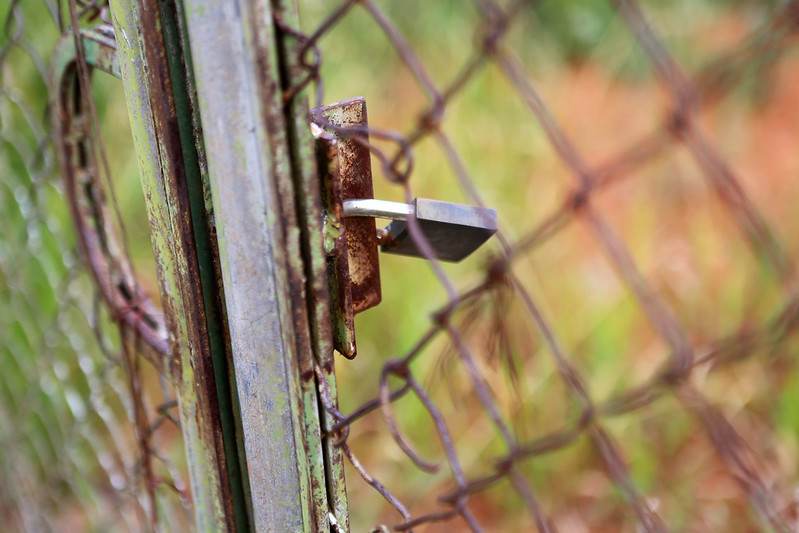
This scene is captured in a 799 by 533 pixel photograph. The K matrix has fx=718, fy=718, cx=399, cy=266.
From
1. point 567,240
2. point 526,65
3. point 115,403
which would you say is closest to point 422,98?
point 526,65

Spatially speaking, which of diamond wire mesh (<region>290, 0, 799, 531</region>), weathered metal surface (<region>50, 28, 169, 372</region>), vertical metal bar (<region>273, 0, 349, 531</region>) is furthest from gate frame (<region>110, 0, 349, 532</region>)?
diamond wire mesh (<region>290, 0, 799, 531</region>)

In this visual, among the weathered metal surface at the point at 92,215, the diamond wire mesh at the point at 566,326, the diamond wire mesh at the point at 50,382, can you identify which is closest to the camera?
the weathered metal surface at the point at 92,215

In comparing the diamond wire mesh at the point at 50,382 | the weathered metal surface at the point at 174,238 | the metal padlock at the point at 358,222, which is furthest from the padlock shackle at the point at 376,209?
the diamond wire mesh at the point at 50,382

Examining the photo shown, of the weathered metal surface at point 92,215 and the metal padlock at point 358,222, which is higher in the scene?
the weathered metal surface at point 92,215

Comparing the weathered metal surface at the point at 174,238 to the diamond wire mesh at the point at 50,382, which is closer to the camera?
the weathered metal surface at the point at 174,238

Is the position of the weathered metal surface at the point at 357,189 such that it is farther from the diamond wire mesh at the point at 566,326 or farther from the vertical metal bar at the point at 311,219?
the diamond wire mesh at the point at 566,326

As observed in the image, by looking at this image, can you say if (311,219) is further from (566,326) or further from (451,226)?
(566,326)

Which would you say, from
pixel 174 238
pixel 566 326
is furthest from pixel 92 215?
pixel 566 326
